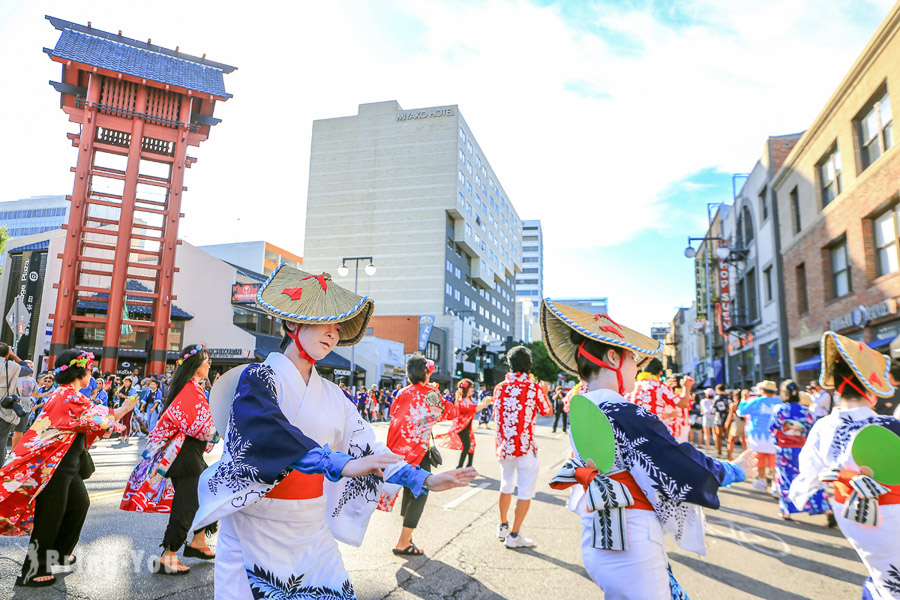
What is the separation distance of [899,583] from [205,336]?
31.1 meters

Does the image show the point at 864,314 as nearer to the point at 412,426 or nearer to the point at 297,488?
the point at 412,426

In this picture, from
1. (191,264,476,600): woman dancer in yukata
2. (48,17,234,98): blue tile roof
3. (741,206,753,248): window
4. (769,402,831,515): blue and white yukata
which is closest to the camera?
(191,264,476,600): woman dancer in yukata

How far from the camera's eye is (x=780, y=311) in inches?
859

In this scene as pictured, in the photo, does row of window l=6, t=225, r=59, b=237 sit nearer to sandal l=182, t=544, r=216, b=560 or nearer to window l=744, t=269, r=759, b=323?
window l=744, t=269, r=759, b=323

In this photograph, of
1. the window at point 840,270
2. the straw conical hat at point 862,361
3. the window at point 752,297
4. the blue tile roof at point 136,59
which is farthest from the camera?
the blue tile roof at point 136,59

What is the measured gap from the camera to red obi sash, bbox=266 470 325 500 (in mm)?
2285

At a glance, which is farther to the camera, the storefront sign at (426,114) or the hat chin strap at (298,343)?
the storefront sign at (426,114)

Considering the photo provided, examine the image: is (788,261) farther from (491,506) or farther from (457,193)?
(457,193)

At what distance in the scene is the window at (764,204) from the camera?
947 inches

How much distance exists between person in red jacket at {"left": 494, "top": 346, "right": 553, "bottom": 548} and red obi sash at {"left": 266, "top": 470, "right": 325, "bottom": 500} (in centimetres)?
351

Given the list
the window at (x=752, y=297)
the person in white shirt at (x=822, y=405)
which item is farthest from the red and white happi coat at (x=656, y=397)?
the window at (x=752, y=297)

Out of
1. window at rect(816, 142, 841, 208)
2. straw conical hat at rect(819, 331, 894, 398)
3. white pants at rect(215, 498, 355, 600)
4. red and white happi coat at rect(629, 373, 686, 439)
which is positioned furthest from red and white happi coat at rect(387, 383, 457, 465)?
window at rect(816, 142, 841, 208)

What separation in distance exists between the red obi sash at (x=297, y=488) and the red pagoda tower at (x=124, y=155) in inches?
1020

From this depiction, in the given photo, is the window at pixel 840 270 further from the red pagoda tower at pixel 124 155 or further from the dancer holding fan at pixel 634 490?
the red pagoda tower at pixel 124 155
